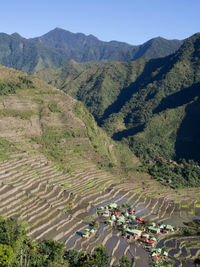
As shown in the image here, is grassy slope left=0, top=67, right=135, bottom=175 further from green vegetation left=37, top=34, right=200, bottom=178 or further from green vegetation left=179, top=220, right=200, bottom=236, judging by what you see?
green vegetation left=179, top=220, right=200, bottom=236

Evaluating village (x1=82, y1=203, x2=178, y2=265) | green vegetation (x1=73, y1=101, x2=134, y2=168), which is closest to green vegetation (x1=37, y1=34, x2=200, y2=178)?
green vegetation (x1=73, y1=101, x2=134, y2=168)

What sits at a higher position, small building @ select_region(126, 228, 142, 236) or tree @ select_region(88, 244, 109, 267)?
tree @ select_region(88, 244, 109, 267)

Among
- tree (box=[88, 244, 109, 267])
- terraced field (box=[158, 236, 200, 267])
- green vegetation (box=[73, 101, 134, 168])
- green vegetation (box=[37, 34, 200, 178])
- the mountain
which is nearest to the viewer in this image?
tree (box=[88, 244, 109, 267])

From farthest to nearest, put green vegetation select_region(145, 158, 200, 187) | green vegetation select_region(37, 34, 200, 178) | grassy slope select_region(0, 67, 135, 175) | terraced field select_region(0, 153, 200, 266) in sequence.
Result: 1. green vegetation select_region(37, 34, 200, 178)
2. green vegetation select_region(145, 158, 200, 187)
3. grassy slope select_region(0, 67, 135, 175)
4. terraced field select_region(0, 153, 200, 266)

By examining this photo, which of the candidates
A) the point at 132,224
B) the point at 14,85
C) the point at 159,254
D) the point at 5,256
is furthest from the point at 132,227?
the point at 14,85

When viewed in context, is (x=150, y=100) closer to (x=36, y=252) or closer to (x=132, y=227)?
(x=132, y=227)

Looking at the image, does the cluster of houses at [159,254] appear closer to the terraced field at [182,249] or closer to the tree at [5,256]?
the terraced field at [182,249]

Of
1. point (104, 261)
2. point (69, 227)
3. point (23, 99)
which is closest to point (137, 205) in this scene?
point (69, 227)
